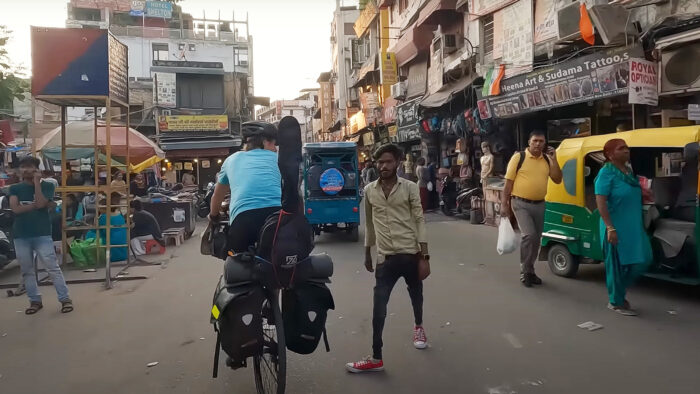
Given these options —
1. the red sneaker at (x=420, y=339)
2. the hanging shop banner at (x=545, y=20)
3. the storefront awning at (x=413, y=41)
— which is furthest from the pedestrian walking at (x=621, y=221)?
the storefront awning at (x=413, y=41)

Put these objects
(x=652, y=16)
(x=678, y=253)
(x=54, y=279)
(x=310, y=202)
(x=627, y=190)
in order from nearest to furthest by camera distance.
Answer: (x=627, y=190), (x=678, y=253), (x=54, y=279), (x=652, y=16), (x=310, y=202)

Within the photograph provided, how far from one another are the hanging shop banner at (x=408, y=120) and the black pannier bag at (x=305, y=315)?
14.4 metres

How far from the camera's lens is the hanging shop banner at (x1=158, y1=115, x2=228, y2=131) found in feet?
82.7

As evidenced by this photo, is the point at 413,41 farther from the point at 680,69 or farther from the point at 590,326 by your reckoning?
the point at 590,326

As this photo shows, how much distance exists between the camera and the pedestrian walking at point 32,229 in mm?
5883

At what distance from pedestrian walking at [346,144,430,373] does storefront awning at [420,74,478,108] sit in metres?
11.1

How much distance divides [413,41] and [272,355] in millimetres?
19013

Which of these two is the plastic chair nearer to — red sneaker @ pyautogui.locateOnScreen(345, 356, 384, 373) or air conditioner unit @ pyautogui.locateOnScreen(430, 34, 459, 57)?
red sneaker @ pyautogui.locateOnScreen(345, 356, 384, 373)

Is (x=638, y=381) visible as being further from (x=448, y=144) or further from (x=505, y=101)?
(x=448, y=144)

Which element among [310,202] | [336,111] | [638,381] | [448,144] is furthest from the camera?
[336,111]

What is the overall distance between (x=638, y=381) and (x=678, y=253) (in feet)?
7.79

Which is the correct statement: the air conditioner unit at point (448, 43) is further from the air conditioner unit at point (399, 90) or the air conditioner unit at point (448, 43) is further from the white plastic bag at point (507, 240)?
the white plastic bag at point (507, 240)

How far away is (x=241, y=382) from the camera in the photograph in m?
3.87

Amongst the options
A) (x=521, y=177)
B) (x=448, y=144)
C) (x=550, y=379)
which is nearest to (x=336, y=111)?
(x=448, y=144)
